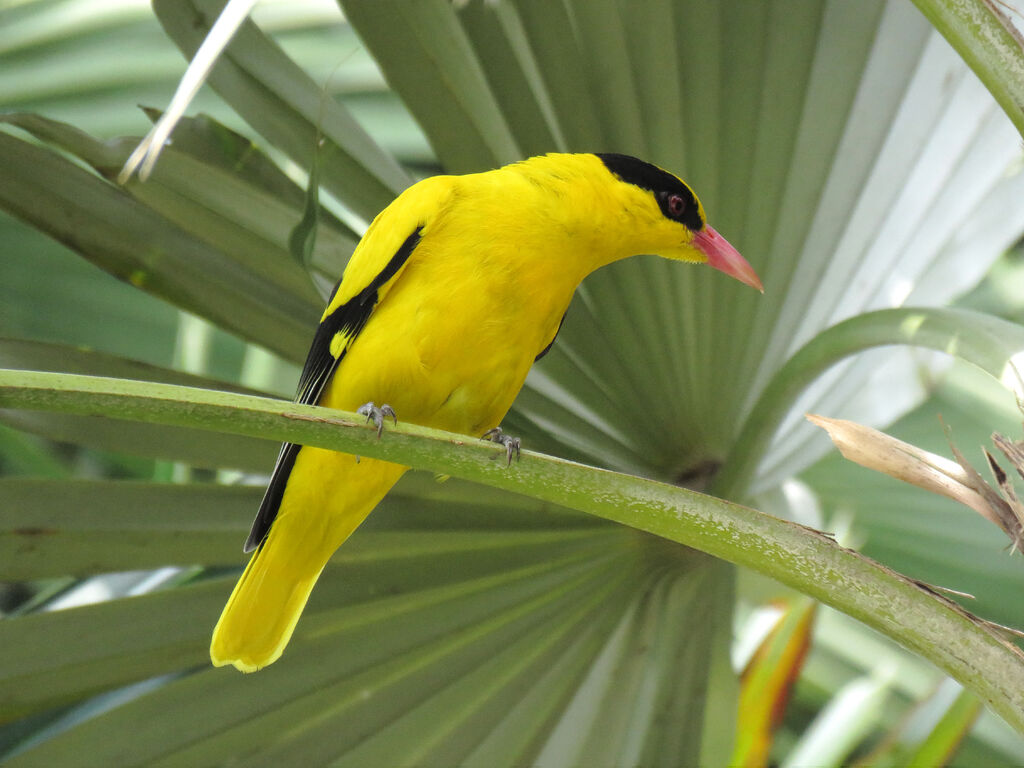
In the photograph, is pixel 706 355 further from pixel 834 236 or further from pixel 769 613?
pixel 769 613

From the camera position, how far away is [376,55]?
5.12ft

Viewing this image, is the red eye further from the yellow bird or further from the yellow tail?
the yellow tail

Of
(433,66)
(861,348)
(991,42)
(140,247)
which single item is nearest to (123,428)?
(140,247)

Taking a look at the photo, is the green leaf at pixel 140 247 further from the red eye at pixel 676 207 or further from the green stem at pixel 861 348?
the green stem at pixel 861 348

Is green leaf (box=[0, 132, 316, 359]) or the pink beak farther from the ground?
the pink beak

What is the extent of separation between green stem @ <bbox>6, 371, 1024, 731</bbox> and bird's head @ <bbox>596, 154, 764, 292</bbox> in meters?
0.83

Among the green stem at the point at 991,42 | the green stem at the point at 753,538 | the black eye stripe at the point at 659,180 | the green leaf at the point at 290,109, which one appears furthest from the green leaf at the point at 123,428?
the green stem at the point at 991,42

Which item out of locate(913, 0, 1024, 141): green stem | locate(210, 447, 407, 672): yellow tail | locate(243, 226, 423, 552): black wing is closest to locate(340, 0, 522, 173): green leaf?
locate(243, 226, 423, 552): black wing

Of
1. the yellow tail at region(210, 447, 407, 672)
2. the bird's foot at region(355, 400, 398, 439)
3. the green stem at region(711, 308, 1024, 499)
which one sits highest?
the green stem at region(711, 308, 1024, 499)

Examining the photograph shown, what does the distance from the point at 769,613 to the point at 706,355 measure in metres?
1.43

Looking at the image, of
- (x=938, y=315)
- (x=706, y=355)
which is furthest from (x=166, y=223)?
(x=938, y=315)

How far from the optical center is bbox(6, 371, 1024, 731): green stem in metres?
0.98

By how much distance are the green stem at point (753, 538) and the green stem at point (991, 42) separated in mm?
554

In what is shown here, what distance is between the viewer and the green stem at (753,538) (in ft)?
3.22
